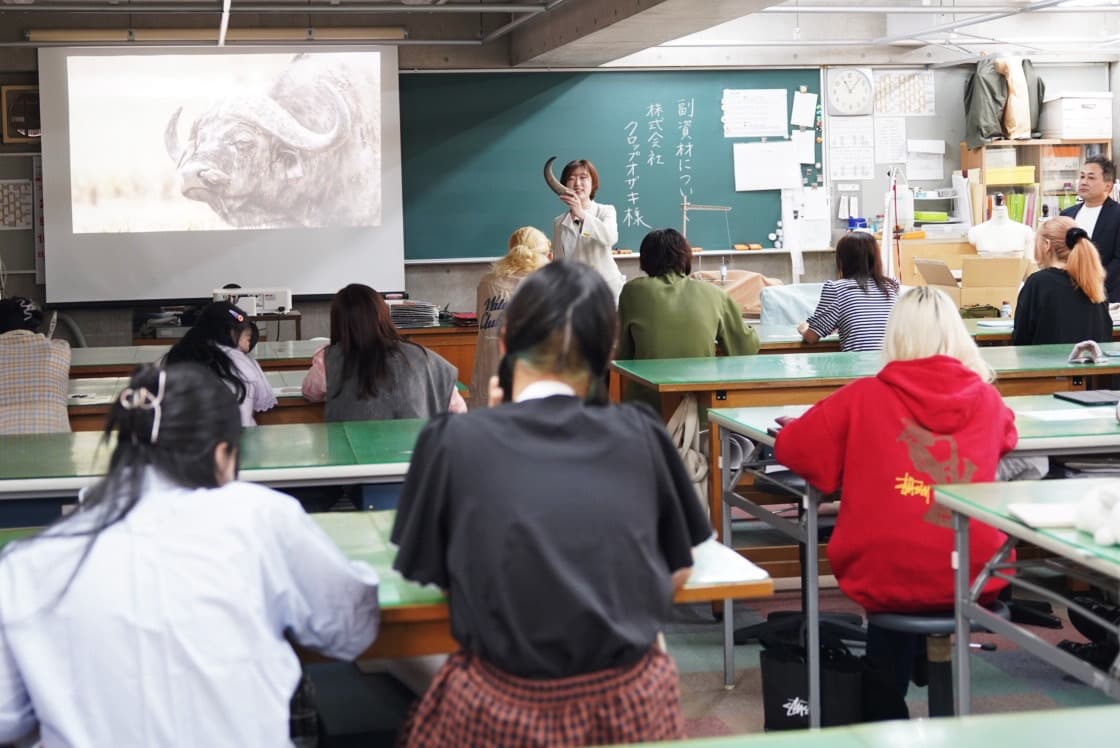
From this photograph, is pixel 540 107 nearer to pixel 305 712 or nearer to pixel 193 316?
pixel 193 316

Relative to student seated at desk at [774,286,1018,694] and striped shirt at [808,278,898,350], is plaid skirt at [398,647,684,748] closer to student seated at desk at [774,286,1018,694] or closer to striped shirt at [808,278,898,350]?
student seated at desk at [774,286,1018,694]

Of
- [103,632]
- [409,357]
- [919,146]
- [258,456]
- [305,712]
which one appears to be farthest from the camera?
[919,146]

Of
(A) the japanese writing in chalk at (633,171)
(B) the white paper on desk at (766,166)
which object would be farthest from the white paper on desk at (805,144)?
(A) the japanese writing in chalk at (633,171)

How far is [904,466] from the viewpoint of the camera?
301cm

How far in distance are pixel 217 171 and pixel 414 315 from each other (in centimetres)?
207

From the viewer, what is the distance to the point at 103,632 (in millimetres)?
1756

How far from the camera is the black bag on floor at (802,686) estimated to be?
3.20 metres

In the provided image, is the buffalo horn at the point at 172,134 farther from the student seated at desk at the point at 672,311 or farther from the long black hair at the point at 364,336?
the long black hair at the point at 364,336

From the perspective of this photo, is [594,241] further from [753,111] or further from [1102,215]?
[753,111]

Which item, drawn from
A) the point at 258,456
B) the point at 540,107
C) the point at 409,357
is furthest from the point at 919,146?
the point at 258,456

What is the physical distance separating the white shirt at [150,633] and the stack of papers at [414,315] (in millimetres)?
6264

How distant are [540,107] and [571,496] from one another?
26.2ft

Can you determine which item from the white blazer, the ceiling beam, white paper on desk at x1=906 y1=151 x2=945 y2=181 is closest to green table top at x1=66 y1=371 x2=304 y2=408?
the white blazer

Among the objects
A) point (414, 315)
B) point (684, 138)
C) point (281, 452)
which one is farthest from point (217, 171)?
point (281, 452)
